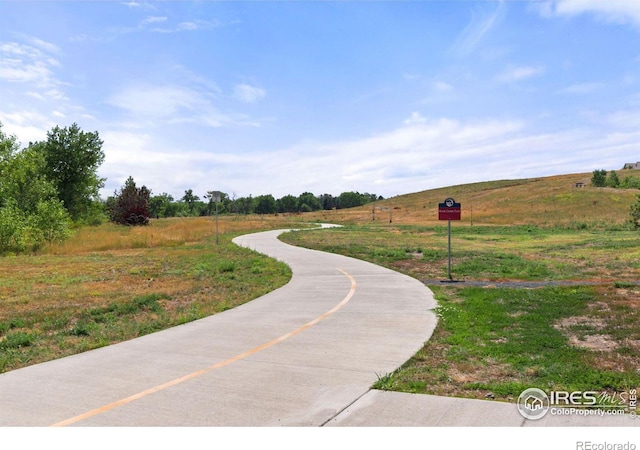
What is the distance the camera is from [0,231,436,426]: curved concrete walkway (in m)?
4.20

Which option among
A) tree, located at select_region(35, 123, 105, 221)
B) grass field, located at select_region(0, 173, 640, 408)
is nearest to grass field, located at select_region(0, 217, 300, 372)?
grass field, located at select_region(0, 173, 640, 408)

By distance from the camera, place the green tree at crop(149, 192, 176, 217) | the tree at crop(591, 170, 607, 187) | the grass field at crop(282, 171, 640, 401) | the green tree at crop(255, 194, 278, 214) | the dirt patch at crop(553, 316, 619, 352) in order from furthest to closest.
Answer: the green tree at crop(255, 194, 278, 214), the green tree at crop(149, 192, 176, 217), the tree at crop(591, 170, 607, 187), the dirt patch at crop(553, 316, 619, 352), the grass field at crop(282, 171, 640, 401)

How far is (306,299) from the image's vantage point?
34.4 ft

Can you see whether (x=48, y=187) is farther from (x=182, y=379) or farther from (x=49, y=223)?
(x=182, y=379)

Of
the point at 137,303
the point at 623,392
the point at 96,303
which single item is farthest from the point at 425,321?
the point at 96,303

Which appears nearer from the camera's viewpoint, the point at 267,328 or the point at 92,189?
the point at 267,328

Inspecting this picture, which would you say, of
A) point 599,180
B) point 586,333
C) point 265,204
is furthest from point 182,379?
point 265,204

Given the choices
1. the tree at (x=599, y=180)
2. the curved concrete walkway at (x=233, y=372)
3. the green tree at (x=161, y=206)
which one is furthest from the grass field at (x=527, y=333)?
the green tree at (x=161, y=206)

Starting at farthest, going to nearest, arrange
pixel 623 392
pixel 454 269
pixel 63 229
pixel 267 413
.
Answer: pixel 63 229, pixel 454 269, pixel 623 392, pixel 267 413

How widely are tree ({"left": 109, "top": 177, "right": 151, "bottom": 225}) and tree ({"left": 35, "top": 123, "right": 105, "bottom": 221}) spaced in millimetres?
8058

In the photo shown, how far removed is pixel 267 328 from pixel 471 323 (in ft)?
11.3

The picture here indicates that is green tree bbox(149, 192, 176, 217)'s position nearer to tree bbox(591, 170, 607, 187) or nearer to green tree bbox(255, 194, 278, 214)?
green tree bbox(255, 194, 278, 214)

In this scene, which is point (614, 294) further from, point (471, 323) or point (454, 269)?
point (454, 269)

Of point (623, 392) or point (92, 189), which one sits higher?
point (92, 189)
